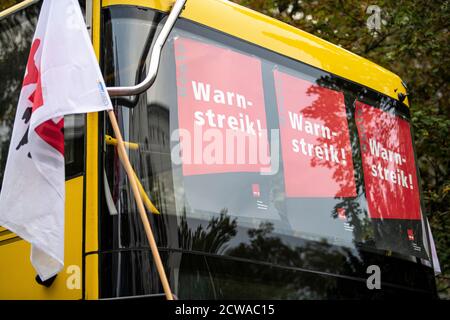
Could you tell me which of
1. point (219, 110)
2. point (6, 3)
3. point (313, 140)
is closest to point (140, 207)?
point (219, 110)

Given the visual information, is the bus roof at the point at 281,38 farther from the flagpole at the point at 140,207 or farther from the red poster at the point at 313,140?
the flagpole at the point at 140,207

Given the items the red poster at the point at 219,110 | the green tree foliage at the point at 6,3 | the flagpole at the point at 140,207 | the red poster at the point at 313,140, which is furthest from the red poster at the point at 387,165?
the green tree foliage at the point at 6,3

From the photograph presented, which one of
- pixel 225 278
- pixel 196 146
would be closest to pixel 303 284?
pixel 225 278

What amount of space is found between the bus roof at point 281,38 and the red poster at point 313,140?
208mm

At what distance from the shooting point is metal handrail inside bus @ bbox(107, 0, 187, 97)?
14.0 ft

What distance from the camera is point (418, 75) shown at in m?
10.8

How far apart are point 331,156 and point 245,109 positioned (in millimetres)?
807

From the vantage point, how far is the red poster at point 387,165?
18.9ft

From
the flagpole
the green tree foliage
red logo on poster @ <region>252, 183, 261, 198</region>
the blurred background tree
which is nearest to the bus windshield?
→ red logo on poster @ <region>252, 183, 261, 198</region>

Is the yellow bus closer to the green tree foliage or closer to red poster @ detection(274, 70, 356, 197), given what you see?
red poster @ detection(274, 70, 356, 197)

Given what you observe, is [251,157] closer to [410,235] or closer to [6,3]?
[410,235]

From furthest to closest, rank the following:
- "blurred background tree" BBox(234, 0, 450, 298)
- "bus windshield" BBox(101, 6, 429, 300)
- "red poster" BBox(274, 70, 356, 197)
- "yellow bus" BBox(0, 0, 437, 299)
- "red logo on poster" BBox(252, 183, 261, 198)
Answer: "blurred background tree" BBox(234, 0, 450, 298) → "red poster" BBox(274, 70, 356, 197) → "red logo on poster" BBox(252, 183, 261, 198) → "bus windshield" BBox(101, 6, 429, 300) → "yellow bus" BBox(0, 0, 437, 299)

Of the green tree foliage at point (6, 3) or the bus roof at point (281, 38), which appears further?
the green tree foliage at point (6, 3)

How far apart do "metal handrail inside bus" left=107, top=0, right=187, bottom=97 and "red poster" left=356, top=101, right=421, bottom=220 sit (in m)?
1.80
